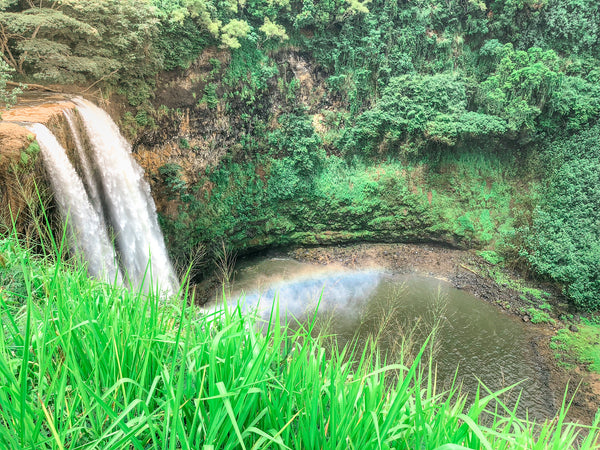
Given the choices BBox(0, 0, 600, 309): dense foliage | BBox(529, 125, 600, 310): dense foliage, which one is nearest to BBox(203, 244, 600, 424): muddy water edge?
BBox(0, 0, 600, 309): dense foliage

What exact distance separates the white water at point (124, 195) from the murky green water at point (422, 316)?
9.12ft

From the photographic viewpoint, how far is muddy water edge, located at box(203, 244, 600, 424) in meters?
8.55

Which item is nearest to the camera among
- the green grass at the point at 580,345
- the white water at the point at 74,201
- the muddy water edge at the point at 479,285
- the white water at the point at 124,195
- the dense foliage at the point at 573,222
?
the white water at the point at 74,201

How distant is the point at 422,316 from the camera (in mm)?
10680

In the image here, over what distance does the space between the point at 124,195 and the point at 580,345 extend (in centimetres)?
1242


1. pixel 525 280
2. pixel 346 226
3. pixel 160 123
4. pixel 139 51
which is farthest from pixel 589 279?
pixel 139 51

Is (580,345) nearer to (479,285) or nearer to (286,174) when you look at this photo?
(479,285)

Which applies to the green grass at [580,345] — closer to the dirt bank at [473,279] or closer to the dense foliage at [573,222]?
the dirt bank at [473,279]

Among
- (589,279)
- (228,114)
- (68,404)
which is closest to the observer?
(68,404)

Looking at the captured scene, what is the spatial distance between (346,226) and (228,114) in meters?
5.97

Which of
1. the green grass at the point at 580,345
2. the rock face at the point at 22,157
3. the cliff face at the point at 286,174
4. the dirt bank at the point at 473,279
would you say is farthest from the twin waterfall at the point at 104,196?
the green grass at the point at 580,345

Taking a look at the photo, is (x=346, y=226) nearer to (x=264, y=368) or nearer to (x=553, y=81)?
(x=553, y=81)

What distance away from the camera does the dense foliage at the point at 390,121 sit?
11500mm

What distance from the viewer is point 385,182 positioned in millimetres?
13852
